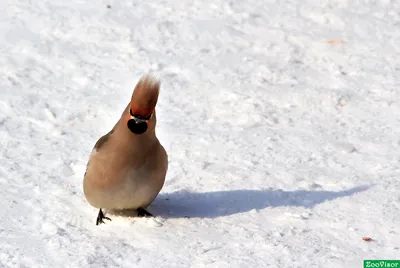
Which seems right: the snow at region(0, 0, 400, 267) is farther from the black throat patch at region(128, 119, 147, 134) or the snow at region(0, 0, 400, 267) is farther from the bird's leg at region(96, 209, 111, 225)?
the black throat patch at region(128, 119, 147, 134)

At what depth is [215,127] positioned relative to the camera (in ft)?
18.4

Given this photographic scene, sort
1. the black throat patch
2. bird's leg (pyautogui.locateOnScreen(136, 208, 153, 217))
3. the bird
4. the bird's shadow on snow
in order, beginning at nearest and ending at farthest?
the black throat patch
the bird
bird's leg (pyautogui.locateOnScreen(136, 208, 153, 217))
the bird's shadow on snow

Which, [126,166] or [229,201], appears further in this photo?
[229,201]

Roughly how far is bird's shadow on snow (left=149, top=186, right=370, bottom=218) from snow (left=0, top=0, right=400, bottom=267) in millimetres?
12

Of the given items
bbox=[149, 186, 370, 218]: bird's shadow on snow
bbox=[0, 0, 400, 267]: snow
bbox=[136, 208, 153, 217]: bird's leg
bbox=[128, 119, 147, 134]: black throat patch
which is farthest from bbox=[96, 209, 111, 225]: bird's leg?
bbox=[128, 119, 147, 134]: black throat patch

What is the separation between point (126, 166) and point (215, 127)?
1654 mm

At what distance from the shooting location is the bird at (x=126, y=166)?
404cm

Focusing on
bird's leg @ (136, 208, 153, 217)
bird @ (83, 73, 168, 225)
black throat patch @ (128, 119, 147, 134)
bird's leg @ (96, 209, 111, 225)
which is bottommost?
bird's leg @ (96, 209, 111, 225)

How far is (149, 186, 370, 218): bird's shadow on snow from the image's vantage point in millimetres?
4480

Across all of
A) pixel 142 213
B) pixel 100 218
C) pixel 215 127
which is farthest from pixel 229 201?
pixel 215 127

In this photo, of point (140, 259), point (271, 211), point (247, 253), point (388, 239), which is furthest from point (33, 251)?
point (388, 239)

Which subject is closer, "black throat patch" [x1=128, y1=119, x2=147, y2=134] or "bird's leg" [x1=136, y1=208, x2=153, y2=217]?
"black throat patch" [x1=128, y1=119, x2=147, y2=134]

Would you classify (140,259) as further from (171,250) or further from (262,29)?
(262,29)

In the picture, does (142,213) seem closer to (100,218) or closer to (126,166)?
(100,218)
